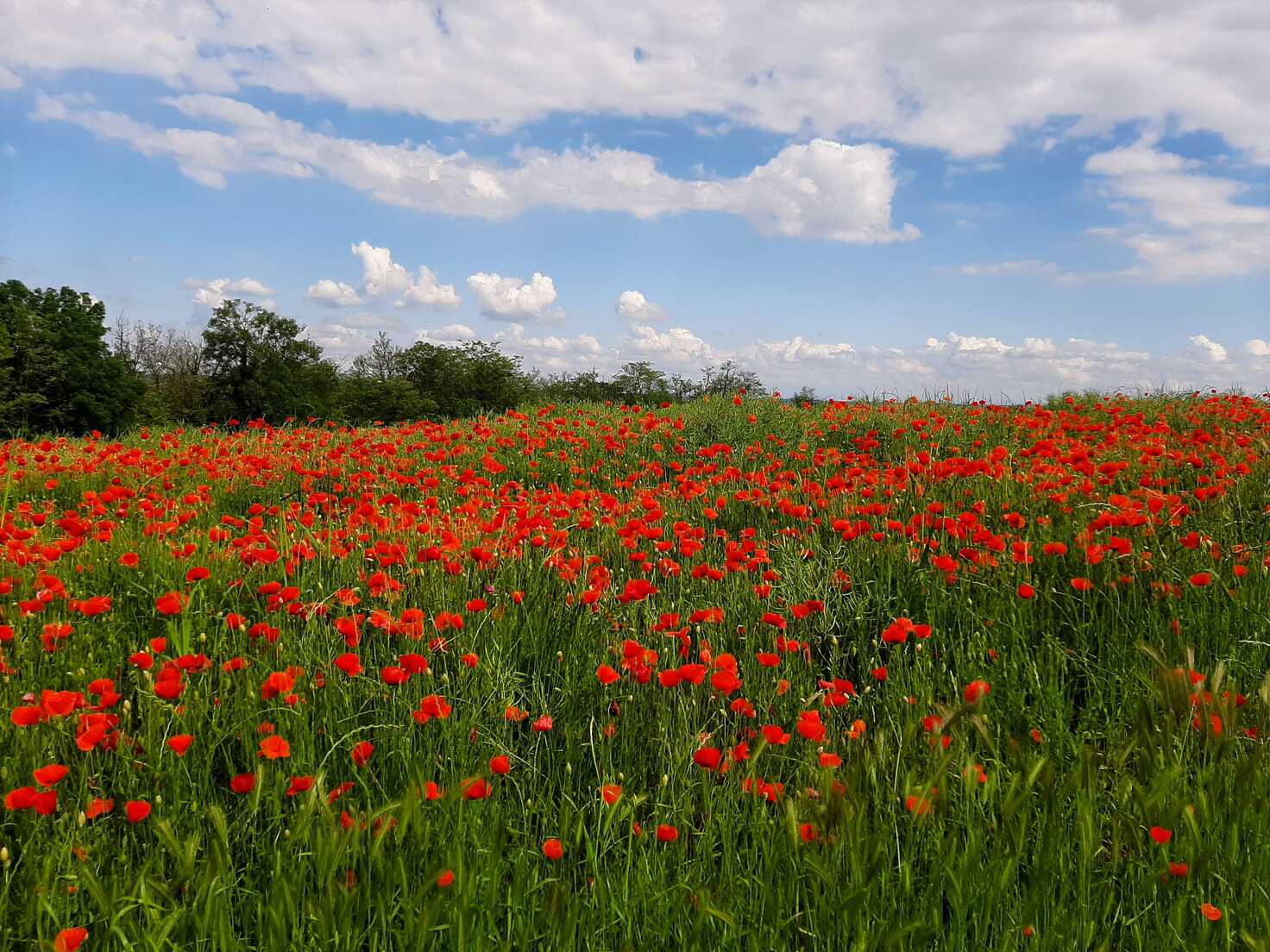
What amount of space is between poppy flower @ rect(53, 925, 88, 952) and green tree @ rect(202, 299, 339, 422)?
2229 inches

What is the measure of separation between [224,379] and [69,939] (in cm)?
6114

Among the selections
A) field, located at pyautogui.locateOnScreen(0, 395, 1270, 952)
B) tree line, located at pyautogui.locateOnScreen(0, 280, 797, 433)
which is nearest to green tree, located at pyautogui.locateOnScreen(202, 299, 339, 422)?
tree line, located at pyautogui.locateOnScreen(0, 280, 797, 433)

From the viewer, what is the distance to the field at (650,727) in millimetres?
2035

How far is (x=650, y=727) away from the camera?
3.02 metres

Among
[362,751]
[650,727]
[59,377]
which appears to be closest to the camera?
[362,751]

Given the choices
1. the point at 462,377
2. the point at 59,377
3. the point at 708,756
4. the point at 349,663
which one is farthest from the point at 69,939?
the point at 462,377

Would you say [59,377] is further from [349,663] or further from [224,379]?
[349,663]

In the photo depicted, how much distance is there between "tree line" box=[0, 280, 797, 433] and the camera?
128ft

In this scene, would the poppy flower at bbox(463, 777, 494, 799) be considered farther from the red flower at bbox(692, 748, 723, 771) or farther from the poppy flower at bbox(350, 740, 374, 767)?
the red flower at bbox(692, 748, 723, 771)

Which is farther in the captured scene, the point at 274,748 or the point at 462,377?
the point at 462,377

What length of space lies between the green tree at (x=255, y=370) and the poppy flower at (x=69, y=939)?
5663 cm

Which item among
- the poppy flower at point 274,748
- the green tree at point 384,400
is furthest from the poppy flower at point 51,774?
the green tree at point 384,400

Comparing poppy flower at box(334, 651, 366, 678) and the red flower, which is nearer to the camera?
the red flower

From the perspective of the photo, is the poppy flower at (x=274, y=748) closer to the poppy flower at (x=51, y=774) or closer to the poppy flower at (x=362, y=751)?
the poppy flower at (x=362, y=751)
